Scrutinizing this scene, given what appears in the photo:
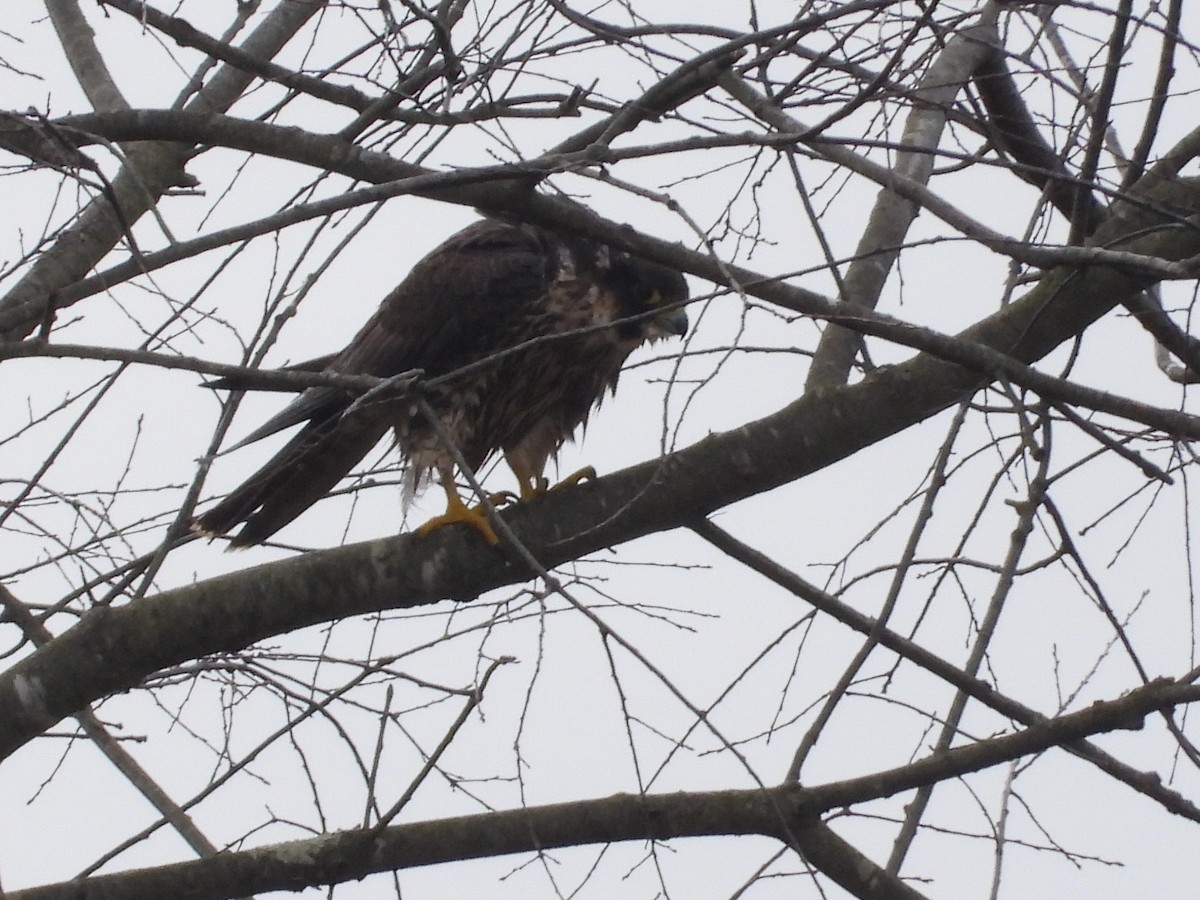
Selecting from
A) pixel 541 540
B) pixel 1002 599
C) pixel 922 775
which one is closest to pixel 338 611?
pixel 541 540

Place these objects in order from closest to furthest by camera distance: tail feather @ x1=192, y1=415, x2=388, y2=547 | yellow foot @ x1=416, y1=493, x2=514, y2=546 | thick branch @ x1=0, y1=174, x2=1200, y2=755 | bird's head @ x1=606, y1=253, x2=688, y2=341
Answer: thick branch @ x1=0, y1=174, x2=1200, y2=755 < yellow foot @ x1=416, y1=493, x2=514, y2=546 < tail feather @ x1=192, y1=415, x2=388, y2=547 < bird's head @ x1=606, y1=253, x2=688, y2=341

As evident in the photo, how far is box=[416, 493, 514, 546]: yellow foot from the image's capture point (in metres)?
3.26

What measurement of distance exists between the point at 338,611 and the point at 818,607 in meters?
1.00

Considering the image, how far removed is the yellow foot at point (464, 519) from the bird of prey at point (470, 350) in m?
0.18

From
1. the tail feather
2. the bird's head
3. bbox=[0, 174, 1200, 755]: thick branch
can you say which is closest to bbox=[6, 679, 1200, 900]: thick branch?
bbox=[0, 174, 1200, 755]: thick branch

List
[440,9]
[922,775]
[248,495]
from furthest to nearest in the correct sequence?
1. [248,495]
2. [440,9]
3. [922,775]

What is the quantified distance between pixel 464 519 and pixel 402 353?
2.90 ft

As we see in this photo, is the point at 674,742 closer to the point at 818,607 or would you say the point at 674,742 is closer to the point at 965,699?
the point at 818,607

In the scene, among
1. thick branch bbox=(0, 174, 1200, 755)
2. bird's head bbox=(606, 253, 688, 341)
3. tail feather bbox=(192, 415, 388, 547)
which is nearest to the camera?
thick branch bbox=(0, 174, 1200, 755)

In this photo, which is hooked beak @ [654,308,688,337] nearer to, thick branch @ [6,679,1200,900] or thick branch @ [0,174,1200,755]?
thick branch @ [0,174,1200,755]

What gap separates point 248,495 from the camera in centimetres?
402

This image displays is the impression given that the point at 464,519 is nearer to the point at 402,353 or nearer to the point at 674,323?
the point at 402,353

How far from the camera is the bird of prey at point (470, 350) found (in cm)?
411

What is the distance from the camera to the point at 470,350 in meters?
4.20
